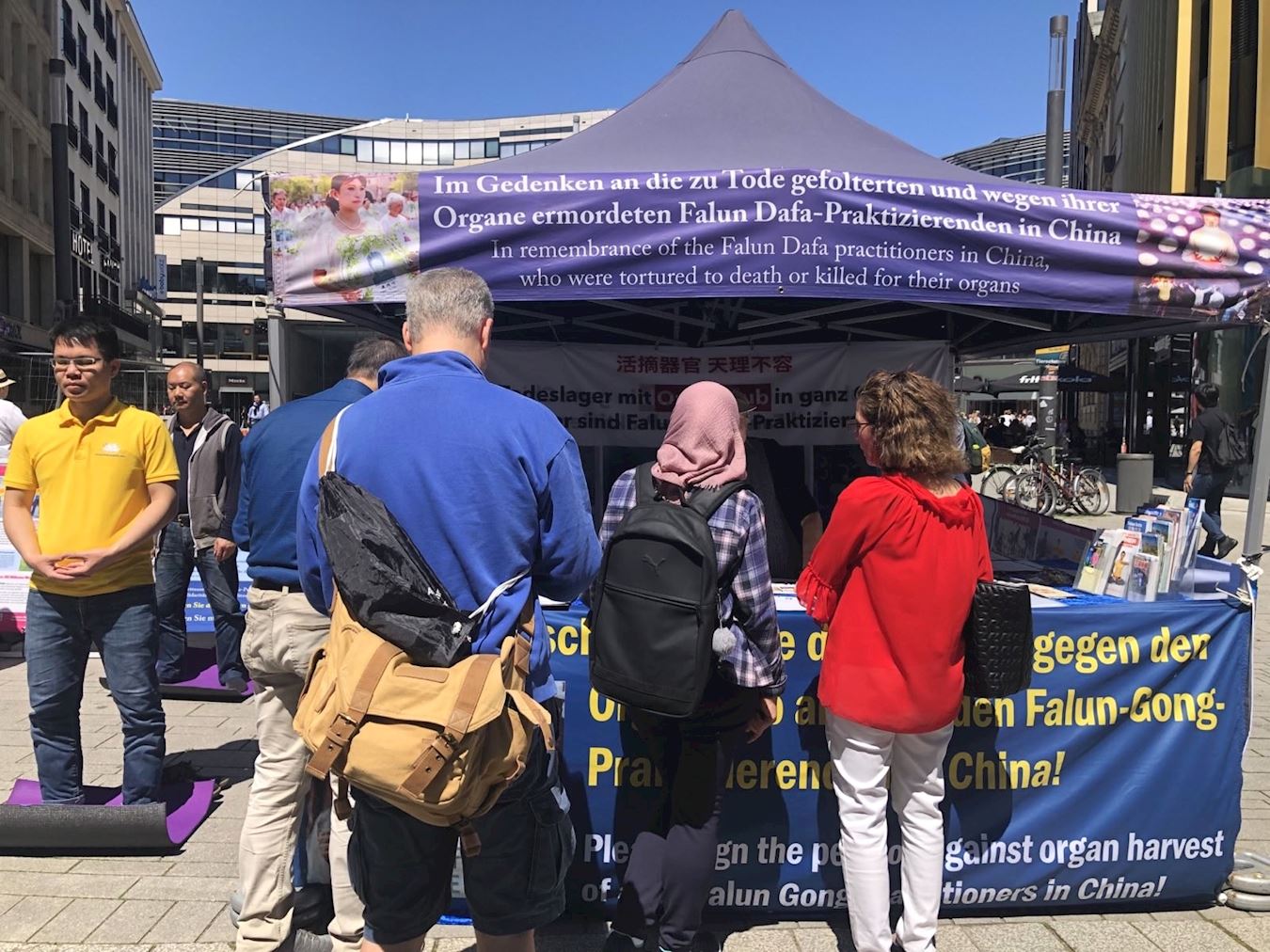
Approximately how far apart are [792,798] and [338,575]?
1.89m

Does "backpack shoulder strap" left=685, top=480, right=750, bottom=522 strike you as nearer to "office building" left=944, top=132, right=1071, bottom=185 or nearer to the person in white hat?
the person in white hat

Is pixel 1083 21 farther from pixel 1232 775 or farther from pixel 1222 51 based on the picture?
pixel 1232 775

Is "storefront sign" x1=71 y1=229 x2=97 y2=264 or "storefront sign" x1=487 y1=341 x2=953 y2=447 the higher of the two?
"storefront sign" x1=71 y1=229 x2=97 y2=264

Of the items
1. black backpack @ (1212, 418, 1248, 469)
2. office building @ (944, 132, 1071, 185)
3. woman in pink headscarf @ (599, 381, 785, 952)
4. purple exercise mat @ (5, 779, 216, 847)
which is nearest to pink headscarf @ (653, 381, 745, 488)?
woman in pink headscarf @ (599, 381, 785, 952)

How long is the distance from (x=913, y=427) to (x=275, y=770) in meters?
2.16

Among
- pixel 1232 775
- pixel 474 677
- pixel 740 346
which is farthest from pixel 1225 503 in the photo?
pixel 474 677

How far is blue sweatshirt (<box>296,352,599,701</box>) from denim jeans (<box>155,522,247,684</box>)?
3780 millimetres

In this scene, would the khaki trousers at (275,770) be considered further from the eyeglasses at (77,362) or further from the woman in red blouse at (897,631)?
the woman in red blouse at (897,631)

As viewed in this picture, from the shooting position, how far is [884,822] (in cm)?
271

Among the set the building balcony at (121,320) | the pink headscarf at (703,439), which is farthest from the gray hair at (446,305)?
the building balcony at (121,320)

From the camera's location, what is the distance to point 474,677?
1.76m

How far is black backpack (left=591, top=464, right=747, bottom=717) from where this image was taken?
2438mm

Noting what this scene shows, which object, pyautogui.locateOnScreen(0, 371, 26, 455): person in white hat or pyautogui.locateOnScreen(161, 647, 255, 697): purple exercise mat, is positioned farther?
pyautogui.locateOnScreen(0, 371, 26, 455): person in white hat

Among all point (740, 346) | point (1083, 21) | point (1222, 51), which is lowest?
point (740, 346)
